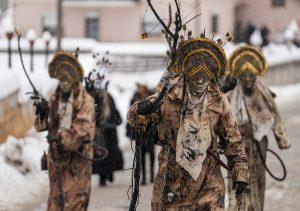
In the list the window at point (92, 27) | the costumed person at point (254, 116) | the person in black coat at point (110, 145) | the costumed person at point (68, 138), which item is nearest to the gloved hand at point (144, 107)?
the costumed person at point (68, 138)

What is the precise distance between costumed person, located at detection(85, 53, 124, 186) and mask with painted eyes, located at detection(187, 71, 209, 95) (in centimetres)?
565

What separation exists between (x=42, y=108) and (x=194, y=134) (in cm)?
307

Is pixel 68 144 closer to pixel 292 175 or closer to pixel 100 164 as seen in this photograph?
pixel 100 164

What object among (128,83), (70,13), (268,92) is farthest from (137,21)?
(268,92)

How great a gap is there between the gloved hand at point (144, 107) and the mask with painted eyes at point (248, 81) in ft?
12.9

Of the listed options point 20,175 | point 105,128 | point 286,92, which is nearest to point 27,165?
point 20,175

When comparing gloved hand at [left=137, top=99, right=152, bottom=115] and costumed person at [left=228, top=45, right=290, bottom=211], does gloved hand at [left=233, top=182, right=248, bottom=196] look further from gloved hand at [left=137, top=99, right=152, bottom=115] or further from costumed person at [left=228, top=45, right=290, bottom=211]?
costumed person at [left=228, top=45, right=290, bottom=211]

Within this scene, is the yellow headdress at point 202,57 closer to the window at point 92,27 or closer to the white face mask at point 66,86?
the white face mask at point 66,86

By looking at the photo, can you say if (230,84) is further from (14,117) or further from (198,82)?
(14,117)

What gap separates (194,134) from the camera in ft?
24.7

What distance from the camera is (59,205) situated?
10109 mm

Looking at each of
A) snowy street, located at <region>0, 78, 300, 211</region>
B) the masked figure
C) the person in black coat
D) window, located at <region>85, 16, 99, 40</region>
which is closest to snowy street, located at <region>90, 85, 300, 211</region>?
snowy street, located at <region>0, 78, 300, 211</region>

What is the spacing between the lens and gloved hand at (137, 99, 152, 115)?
24.3 feet

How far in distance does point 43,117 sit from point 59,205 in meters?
0.91
